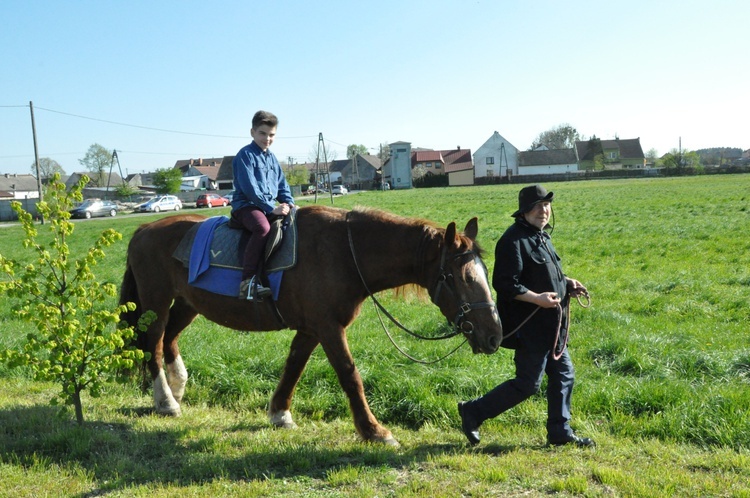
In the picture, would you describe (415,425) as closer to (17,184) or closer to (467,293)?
(467,293)

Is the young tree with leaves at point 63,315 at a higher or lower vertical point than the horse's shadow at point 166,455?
higher

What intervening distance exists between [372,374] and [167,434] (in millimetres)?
2105

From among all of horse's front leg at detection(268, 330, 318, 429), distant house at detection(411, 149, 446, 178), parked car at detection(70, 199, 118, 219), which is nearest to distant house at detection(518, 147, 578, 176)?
distant house at detection(411, 149, 446, 178)

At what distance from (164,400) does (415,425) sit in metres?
2.44

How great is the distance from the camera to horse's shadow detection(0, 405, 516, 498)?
4.30 meters

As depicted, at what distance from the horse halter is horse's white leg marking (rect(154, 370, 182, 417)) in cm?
290

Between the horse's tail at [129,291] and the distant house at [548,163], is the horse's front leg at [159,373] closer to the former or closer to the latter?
the horse's tail at [129,291]

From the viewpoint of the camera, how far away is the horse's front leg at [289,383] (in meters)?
5.46

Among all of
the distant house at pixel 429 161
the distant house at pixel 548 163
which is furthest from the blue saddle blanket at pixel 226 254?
the distant house at pixel 548 163

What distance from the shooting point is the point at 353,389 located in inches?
192

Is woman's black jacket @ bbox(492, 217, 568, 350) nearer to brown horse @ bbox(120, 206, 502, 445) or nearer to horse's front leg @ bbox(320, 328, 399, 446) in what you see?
brown horse @ bbox(120, 206, 502, 445)

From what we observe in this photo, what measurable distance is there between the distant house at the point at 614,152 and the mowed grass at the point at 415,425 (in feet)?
358

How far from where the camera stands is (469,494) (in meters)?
3.88

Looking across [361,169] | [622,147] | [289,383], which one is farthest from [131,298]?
[361,169]
